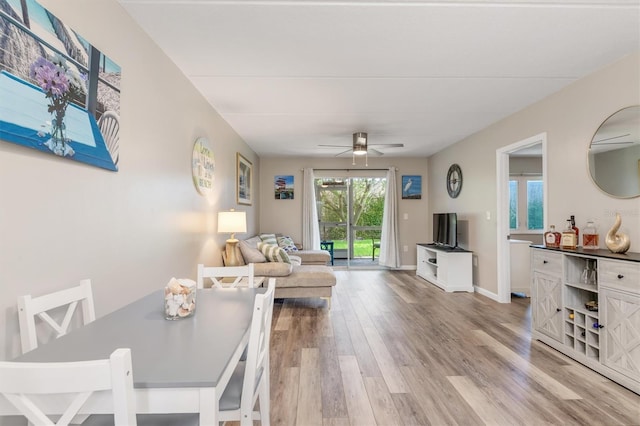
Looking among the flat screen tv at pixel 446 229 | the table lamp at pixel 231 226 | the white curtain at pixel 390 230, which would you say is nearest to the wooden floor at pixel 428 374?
the table lamp at pixel 231 226

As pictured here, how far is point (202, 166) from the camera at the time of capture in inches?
131

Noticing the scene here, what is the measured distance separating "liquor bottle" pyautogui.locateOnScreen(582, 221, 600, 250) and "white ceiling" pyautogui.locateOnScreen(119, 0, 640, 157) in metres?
1.41

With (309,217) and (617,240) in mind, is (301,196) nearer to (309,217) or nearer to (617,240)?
(309,217)

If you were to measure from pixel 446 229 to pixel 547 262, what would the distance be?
2715mm

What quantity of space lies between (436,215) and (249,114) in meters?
4.00

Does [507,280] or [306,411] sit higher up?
[507,280]

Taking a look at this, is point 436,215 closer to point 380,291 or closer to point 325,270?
point 380,291

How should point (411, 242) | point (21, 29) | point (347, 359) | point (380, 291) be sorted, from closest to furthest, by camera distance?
point (21, 29) < point (347, 359) < point (380, 291) < point (411, 242)

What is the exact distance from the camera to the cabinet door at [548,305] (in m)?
2.83

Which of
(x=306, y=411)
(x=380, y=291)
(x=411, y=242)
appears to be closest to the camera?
(x=306, y=411)

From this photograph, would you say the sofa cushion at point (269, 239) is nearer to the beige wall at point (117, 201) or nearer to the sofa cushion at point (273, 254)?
the sofa cushion at point (273, 254)

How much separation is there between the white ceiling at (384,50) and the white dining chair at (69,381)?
2029 millimetres

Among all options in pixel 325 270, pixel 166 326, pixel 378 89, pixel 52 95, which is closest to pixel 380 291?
pixel 325 270

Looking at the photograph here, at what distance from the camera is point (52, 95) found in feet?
4.49
